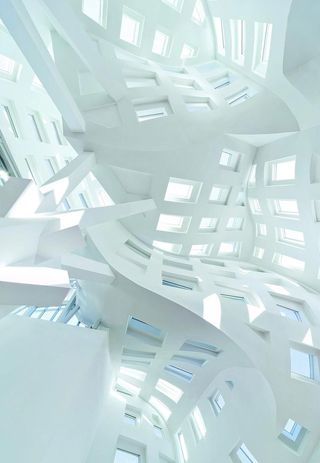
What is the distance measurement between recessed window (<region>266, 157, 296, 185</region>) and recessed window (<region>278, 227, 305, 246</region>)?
9.30 feet

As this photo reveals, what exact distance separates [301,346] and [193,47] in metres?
19.6

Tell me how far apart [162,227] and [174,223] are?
2.66ft

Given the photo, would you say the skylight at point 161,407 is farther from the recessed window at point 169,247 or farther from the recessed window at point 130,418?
the recessed window at point 169,247

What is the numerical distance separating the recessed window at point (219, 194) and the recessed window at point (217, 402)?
11.1m

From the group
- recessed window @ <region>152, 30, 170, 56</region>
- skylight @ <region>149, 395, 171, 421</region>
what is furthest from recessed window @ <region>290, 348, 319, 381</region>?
recessed window @ <region>152, 30, 170, 56</region>

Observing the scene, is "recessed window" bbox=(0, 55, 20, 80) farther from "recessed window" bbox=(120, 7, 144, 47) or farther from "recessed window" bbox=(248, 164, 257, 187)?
"recessed window" bbox=(248, 164, 257, 187)

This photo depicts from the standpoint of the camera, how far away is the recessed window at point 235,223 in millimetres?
16938

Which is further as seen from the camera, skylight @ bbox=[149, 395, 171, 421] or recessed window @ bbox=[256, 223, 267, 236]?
skylight @ bbox=[149, 395, 171, 421]

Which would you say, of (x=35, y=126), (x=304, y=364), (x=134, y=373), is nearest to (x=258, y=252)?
(x=304, y=364)

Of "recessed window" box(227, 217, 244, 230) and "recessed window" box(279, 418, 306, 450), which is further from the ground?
"recessed window" box(227, 217, 244, 230)

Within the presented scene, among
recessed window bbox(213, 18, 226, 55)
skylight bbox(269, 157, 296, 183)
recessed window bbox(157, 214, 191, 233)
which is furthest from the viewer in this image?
recessed window bbox(213, 18, 226, 55)

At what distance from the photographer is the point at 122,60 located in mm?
13203

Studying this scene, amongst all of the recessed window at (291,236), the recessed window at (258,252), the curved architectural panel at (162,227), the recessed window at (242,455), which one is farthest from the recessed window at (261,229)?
the recessed window at (242,455)

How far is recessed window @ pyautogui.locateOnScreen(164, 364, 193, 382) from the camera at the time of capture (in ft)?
52.1
